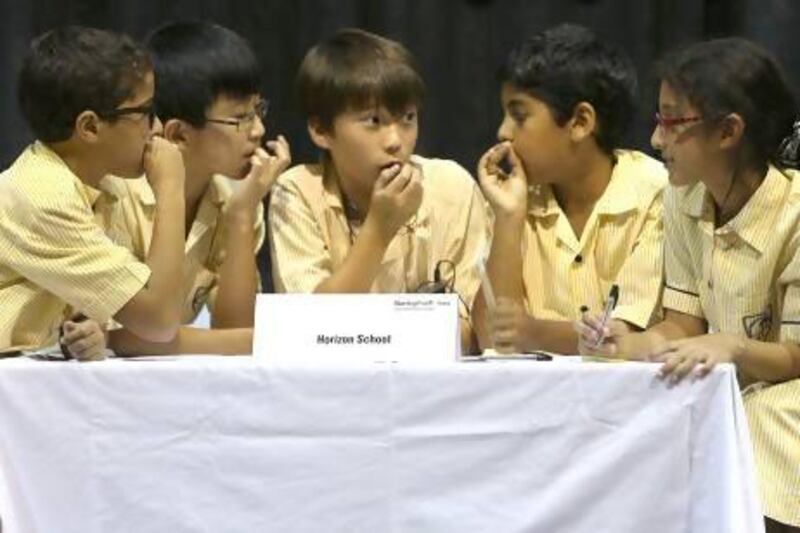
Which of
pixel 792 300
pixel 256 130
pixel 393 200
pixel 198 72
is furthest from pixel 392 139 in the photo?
pixel 792 300

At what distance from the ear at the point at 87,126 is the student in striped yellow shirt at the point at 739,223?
2.75 ft

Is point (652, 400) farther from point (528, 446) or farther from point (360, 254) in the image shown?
point (360, 254)

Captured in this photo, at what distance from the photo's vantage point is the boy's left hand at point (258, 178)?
2.74 metres

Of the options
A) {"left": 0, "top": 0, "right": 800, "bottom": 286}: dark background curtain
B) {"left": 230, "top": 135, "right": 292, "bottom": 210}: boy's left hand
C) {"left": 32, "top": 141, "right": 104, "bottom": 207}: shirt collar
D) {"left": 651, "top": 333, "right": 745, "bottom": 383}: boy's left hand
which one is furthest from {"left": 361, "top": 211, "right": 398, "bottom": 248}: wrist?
{"left": 0, "top": 0, "right": 800, "bottom": 286}: dark background curtain

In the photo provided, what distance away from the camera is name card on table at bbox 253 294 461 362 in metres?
2.10

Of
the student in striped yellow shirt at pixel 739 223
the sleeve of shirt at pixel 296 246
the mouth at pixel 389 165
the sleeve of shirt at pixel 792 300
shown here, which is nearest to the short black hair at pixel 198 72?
the sleeve of shirt at pixel 296 246

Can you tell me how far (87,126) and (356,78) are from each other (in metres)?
0.50

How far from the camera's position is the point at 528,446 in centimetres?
207

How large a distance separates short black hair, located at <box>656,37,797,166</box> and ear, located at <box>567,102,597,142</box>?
35 centimetres

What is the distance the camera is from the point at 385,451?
6.74 feet

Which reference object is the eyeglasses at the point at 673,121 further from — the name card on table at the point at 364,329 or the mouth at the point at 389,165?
the name card on table at the point at 364,329

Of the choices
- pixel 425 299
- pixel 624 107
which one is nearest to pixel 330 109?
pixel 624 107

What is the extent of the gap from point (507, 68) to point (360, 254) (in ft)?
1.62

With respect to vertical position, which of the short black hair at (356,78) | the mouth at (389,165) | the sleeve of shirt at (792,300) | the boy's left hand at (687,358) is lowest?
the boy's left hand at (687,358)
